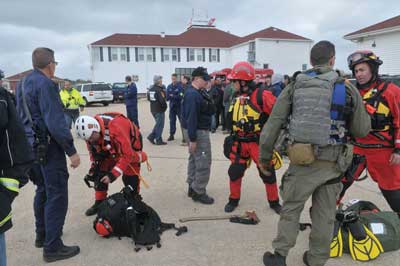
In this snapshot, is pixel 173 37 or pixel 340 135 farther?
pixel 173 37

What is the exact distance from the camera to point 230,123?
15.3ft

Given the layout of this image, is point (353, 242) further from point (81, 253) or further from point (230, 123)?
point (81, 253)

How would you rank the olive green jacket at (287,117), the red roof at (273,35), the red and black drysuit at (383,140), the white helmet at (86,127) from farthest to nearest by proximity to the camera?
1. the red roof at (273,35)
2. the white helmet at (86,127)
3. the red and black drysuit at (383,140)
4. the olive green jacket at (287,117)

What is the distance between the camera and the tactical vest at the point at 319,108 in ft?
9.00

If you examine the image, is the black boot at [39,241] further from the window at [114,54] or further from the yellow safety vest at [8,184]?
the window at [114,54]

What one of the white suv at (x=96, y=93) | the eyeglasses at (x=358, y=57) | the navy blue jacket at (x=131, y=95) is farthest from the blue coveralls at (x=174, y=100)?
the white suv at (x=96, y=93)

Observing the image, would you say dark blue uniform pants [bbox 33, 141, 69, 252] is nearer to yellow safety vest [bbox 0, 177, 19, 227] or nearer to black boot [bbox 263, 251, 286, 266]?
yellow safety vest [bbox 0, 177, 19, 227]

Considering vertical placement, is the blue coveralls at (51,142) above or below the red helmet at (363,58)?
below

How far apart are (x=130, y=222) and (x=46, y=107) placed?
160cm

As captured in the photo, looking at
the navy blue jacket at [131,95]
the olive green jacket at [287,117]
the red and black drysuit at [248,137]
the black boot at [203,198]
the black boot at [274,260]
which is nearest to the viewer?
the olive green jacket at [287,117]

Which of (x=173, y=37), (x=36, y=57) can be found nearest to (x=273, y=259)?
(x=36, y=57)

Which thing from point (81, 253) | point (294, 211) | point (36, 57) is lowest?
point (81, 253)

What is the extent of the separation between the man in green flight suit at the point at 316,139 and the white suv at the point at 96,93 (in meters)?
23.3

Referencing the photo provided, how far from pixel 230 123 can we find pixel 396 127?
78.7 inches
